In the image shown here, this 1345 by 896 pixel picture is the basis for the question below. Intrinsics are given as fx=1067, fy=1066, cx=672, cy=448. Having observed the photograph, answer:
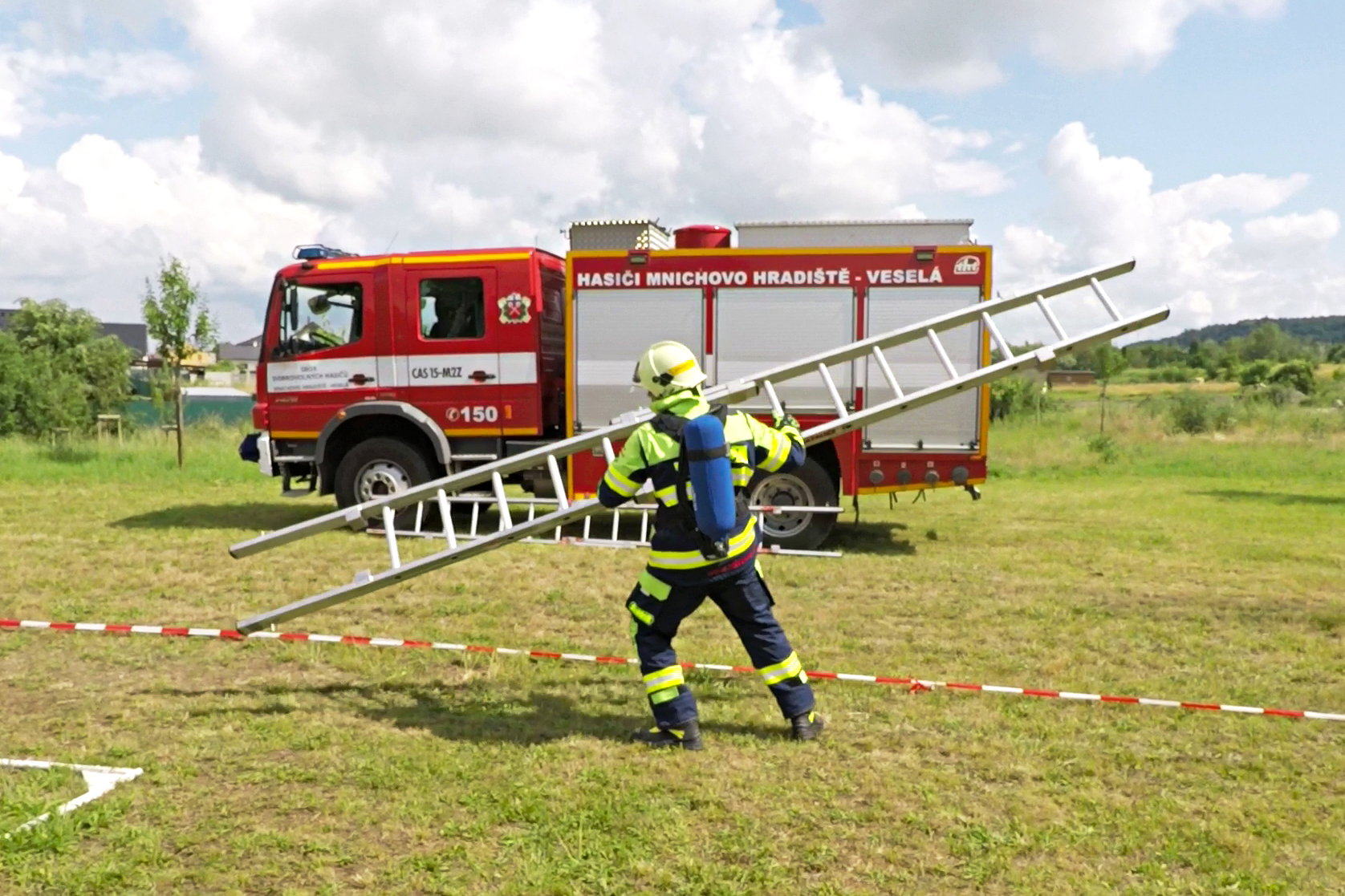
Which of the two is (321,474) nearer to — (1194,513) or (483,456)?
(483,456)

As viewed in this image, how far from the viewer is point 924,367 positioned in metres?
8.79

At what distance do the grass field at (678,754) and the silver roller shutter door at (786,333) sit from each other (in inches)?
58.7

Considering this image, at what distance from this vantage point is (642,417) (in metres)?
4.89

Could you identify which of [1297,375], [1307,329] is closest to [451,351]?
[1297,375]

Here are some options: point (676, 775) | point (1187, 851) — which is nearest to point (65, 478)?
point (676, 775)

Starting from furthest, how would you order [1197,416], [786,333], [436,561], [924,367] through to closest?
1. [1197,416]
2. [786,333]
3. [924,367]
4. [436,561]

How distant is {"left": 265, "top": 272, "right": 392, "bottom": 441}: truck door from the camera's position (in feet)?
32.1

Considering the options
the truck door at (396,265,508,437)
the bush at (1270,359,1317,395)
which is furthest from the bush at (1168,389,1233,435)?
the truck door at (396,265,508,437)

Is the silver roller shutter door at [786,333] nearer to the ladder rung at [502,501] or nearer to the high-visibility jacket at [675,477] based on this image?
the ladder rung at [502,501]

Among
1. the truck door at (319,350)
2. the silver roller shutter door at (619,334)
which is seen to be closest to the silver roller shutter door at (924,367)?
the silver roller shutter door at (619,334)

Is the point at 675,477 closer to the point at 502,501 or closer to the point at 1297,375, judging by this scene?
the point at 502,501

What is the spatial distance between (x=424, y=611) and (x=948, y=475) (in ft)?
14.7

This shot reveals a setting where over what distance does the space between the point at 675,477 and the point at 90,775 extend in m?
2.46

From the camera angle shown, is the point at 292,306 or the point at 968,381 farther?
the point at 292,306
